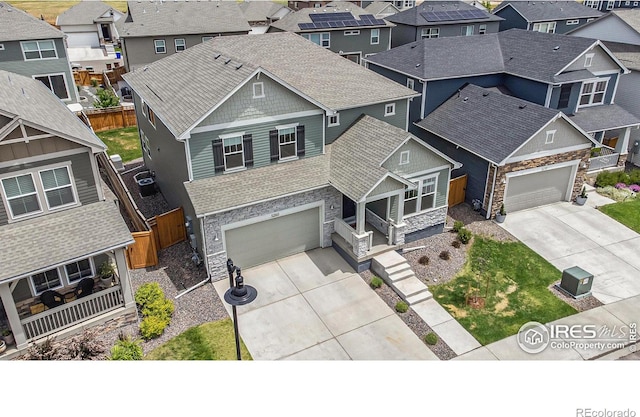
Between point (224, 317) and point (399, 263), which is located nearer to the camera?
point (224, 317)

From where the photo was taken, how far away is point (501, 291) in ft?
59.3

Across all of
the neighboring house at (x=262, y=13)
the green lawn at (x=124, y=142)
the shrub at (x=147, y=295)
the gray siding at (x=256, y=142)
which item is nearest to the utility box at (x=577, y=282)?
the gray siding at (x=256, y=142)

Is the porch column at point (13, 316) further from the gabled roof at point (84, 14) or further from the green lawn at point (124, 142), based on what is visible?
the gabled roof at point (84, 14)

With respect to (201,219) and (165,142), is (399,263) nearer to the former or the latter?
(201,219)

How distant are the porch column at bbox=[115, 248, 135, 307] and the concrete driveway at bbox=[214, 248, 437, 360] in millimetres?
3333

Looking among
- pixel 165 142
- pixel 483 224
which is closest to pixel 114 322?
pixel 165 142

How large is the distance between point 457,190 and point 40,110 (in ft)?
→ 61.0

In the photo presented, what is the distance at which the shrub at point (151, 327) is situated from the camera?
1532cm

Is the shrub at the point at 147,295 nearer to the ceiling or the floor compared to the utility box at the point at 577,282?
nearer to the ceiling

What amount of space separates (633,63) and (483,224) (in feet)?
58.4

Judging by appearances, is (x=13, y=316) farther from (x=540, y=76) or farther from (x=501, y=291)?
(x=540, y=76)

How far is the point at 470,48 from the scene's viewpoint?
28.9 meters

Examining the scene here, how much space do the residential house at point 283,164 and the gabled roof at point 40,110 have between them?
3.05 metres

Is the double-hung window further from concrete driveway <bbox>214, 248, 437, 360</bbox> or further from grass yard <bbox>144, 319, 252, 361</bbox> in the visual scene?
grass yard <bbox>144, 319, 252, 361</bbox>
